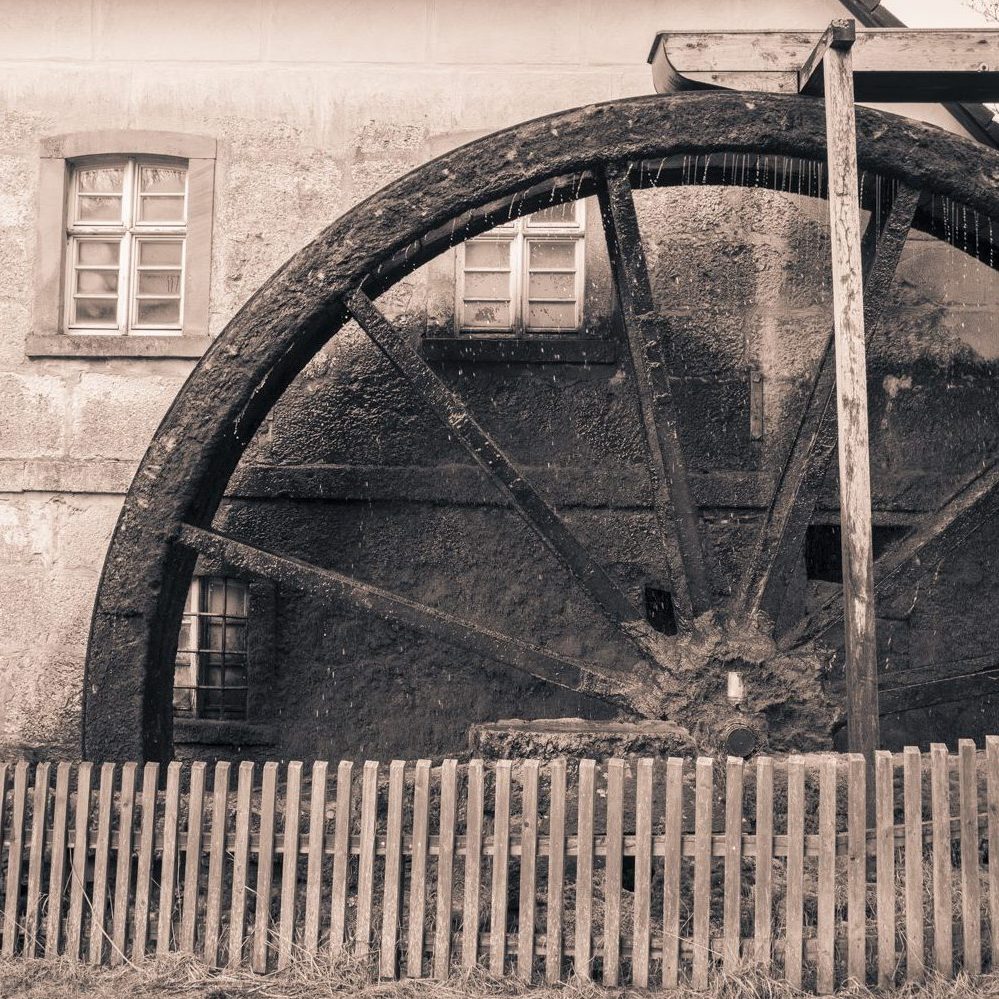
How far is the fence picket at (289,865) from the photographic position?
405 cm

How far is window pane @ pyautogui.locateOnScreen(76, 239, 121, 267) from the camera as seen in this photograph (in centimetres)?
678

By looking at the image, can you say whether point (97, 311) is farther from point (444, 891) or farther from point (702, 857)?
point (702, 857)

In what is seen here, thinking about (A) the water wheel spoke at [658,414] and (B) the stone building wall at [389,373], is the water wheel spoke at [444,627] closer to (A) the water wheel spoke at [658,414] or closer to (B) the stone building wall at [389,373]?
(A) the water wheel spoke at [658,414]

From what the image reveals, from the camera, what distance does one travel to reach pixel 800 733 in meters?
4.93

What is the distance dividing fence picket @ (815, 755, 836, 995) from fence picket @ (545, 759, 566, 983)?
86cm

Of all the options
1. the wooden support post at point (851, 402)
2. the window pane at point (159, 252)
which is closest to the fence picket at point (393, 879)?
the wooden support post at point (851, 402)

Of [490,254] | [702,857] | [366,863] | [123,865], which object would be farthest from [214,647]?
[702,857]

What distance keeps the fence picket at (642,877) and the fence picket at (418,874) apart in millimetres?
724

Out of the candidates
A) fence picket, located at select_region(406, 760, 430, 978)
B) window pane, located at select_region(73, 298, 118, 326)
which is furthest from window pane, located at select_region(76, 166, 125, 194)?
fence picket, located at select_region(406, 760, 430, 978)

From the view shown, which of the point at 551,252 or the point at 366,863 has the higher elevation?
the point at 551,252

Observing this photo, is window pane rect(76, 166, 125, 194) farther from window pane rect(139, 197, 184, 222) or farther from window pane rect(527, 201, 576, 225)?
window pane rect(527, 201, 576, 225)

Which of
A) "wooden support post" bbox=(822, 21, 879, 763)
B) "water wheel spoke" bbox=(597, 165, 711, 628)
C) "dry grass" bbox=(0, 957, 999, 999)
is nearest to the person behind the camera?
"dry grass" bbox=(0, 957, 999, 999)

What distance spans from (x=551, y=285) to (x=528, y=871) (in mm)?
3634

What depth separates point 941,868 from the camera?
12.8 ft
